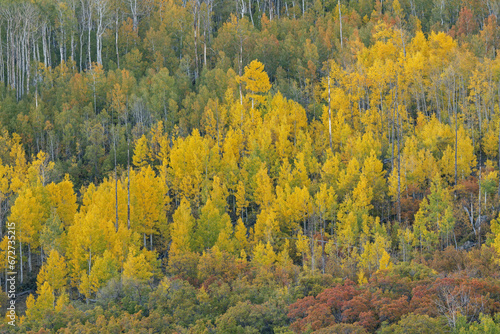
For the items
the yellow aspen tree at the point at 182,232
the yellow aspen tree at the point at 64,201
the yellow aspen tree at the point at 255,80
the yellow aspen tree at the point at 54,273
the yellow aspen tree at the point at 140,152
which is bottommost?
the yellow aspen tree at the point at 54,273

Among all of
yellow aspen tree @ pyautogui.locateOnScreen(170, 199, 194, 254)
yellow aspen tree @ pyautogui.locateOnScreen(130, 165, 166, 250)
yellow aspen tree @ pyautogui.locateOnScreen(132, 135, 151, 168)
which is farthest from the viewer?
yellow aspen tree @ pyautogui.locateOnScreen(132, 135, 151, 168)

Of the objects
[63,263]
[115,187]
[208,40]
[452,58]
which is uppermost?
[208,40]

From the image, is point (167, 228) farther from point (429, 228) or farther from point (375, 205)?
point (429, 228)

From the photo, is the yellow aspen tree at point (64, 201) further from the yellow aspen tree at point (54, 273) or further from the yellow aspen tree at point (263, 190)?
the yellow aspen tree at point (263, 190)

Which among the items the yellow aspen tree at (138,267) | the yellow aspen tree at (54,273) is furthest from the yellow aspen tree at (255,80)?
the yellow aspen tree at (54,273)

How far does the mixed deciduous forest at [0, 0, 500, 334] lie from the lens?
32719 mm

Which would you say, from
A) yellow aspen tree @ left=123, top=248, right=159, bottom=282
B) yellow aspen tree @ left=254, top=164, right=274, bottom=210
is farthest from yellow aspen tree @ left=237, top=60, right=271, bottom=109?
yellow aspen tree @ left=123, top=248, right=159, bottom=282

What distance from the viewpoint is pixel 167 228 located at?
166 ft

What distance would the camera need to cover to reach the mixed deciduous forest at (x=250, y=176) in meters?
32.7

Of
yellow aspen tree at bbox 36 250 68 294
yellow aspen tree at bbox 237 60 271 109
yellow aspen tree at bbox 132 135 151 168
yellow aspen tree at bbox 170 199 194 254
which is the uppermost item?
yellow aspen tree at bbox 237 60 271 109

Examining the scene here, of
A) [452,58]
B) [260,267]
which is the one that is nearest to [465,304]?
[260,267]

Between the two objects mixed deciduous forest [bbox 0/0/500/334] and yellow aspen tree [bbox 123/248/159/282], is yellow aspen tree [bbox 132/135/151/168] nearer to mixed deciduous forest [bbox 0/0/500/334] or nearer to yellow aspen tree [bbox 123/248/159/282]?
mixed deciduous forest [bbox 0/0/500/334]

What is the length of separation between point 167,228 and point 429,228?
2267cm

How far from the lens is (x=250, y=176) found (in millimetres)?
54719
